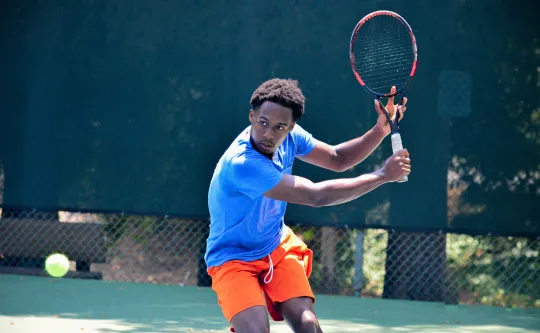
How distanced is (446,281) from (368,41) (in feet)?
6.50

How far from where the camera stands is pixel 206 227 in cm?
658

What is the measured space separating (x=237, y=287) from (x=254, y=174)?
470mm

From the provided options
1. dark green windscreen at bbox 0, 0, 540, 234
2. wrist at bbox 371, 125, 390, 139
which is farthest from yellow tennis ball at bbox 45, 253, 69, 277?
wrist at bbox 371, 125, 390, 139

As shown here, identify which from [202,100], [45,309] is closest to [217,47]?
[202,100]

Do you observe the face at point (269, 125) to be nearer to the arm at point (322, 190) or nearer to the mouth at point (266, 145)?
the mouth at point (266, 145)

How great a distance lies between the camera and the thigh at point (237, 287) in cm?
345

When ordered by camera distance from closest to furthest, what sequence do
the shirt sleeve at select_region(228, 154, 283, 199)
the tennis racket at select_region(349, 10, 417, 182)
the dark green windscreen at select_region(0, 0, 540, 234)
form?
1. the shirt sleeve at select_region(228, 154, 283, 199)
2. the tennis racket at select_region(349, 10, 417, 182)
3. the dark green windscreen at select_region(0, 0, 540, 234)

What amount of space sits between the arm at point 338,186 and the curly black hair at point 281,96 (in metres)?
0.29

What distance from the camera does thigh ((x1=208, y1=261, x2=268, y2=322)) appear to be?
3.45 meters

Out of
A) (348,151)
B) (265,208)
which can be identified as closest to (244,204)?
(265,208)

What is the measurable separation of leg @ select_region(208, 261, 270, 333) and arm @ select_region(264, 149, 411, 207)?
353 millimetres

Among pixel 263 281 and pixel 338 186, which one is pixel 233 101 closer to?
pixel 263 281

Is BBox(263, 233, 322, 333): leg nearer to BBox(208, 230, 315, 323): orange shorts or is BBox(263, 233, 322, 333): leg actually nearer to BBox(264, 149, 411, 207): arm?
BBox(208, 230, 315, 323): orange shorts

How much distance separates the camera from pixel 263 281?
3.64m
